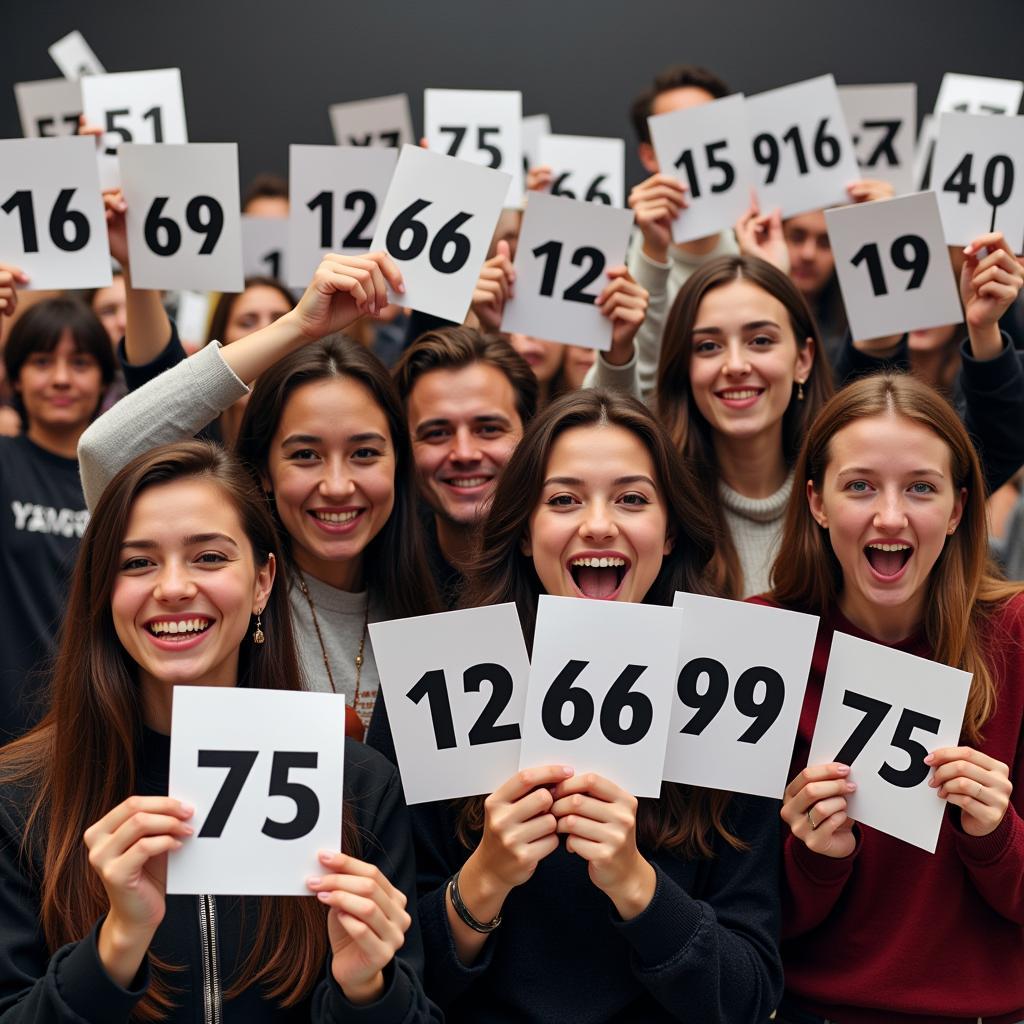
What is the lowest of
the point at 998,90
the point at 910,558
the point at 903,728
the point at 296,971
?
the point at 296,971

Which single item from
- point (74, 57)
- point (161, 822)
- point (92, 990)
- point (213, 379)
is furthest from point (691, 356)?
point (74, 57)

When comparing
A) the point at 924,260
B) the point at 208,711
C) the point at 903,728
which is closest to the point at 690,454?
the point at 924,260

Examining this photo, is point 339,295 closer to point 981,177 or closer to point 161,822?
point 161,822

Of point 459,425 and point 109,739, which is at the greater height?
point 459,425

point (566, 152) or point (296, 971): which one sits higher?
point (566, 152)

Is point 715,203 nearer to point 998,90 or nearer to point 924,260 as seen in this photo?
point 924,260

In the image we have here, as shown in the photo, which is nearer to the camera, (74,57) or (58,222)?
(58,222)

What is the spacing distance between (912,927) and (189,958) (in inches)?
44.9

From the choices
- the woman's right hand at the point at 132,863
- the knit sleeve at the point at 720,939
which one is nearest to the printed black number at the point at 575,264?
the knit sleeve at the point at 720,939

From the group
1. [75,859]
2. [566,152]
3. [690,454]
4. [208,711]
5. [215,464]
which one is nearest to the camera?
[208,711]

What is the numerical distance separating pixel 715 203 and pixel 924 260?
67 cm

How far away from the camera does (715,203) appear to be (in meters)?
3.70

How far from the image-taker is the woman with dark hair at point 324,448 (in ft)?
8.87

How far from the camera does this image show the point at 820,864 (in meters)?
2.26
